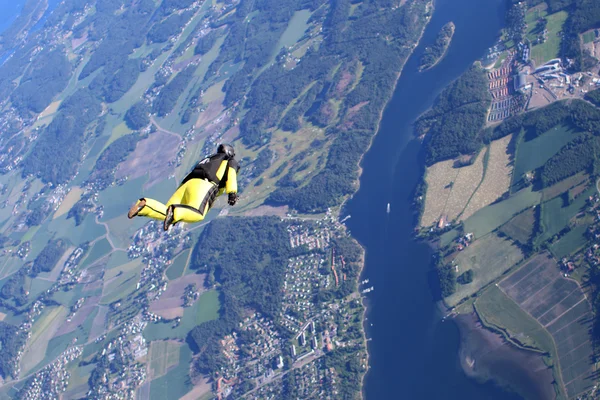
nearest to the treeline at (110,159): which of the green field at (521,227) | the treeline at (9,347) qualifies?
the treeline at (9,347)

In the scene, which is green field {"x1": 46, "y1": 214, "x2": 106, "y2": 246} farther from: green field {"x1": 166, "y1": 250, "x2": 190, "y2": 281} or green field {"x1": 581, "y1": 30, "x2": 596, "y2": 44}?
green field {"x1": 581, "y1": 30, "x2": 596, "y2": 44}

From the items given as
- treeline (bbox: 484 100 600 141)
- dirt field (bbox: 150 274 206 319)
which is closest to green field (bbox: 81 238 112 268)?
dirt field (bbox: 150 274 206 319)

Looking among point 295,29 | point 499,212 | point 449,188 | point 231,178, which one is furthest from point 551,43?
point 231,178

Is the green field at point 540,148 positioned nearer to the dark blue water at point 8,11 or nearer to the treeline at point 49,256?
the treeline at point 49,256

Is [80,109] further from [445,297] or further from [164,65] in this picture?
[445,297]

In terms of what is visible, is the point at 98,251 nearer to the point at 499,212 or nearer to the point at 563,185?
the point at 499,212
